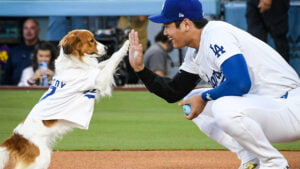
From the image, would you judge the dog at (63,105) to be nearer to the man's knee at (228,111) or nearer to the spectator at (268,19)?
the man's knee at (228,111)

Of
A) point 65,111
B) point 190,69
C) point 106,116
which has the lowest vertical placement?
point 106,116

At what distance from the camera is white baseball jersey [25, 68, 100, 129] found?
585cm

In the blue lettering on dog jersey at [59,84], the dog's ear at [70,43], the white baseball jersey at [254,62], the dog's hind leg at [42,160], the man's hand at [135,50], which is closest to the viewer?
the white baseball jersey at [254,62]

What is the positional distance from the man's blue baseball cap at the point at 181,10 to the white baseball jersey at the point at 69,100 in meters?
1.20

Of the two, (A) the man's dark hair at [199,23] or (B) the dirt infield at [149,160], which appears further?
(B) the dirt infield at [149,160]

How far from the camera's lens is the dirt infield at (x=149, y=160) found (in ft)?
21.7

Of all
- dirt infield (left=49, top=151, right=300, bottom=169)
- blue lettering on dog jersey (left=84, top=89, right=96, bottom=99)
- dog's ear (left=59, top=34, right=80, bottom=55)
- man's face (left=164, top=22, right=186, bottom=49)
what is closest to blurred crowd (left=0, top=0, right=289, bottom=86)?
dirt infield (left=49, top=151, right=300, bottom=169)

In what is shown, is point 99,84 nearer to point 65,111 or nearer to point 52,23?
point 65,111

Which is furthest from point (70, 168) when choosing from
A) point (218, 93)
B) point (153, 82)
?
point (218, 93)

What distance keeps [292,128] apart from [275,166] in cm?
34

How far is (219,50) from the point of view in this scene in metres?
5.03

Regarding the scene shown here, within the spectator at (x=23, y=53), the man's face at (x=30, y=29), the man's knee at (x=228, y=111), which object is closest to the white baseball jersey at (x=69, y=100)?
the man's knee at (x=228, y=111)

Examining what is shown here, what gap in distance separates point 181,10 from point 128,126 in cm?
439

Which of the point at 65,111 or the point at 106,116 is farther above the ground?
the point at 65,111
